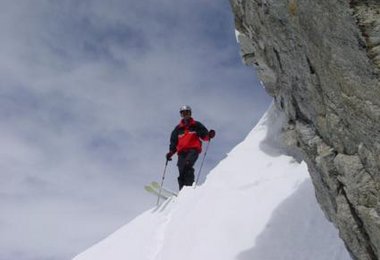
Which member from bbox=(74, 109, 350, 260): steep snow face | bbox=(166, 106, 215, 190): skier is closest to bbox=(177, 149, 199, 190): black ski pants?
bbox=(166, 106, 215, 190): skier

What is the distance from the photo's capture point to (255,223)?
1218 centimetres

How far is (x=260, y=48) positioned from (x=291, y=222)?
167 inches

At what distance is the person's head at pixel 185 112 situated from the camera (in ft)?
53.6

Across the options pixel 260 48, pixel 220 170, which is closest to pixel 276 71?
pixel 260 48

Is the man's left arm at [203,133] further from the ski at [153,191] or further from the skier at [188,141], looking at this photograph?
the ski at [153,191]

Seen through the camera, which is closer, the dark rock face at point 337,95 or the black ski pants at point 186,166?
the dark rock face at point 337,95

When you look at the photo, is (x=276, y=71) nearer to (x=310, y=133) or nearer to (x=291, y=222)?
(x=310, y=133)

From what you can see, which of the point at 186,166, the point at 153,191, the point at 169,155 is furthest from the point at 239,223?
the point at 153,191

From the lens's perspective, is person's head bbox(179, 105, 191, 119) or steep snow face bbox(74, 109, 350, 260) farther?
person's head bbox(179, 105, 191, 119)

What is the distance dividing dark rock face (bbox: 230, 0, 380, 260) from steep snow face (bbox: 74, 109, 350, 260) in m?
2.60

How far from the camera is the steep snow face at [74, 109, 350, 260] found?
36.6 ft

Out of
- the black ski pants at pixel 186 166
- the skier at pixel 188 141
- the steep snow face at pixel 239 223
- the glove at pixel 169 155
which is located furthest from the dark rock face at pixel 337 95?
the glove at pixel 169 155

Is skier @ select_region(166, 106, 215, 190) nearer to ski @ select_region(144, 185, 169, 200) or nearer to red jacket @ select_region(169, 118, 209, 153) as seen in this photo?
red jacket @ select_region(169, 118, 209, 153)

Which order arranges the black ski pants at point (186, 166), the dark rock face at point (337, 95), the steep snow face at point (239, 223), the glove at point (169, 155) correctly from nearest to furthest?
1. the dark rock face at point (337, 95)
2. the steep snow face at point (239, 223)
3. the black ski pants at point (186, 166)
4. the glove at point (169, 155)
